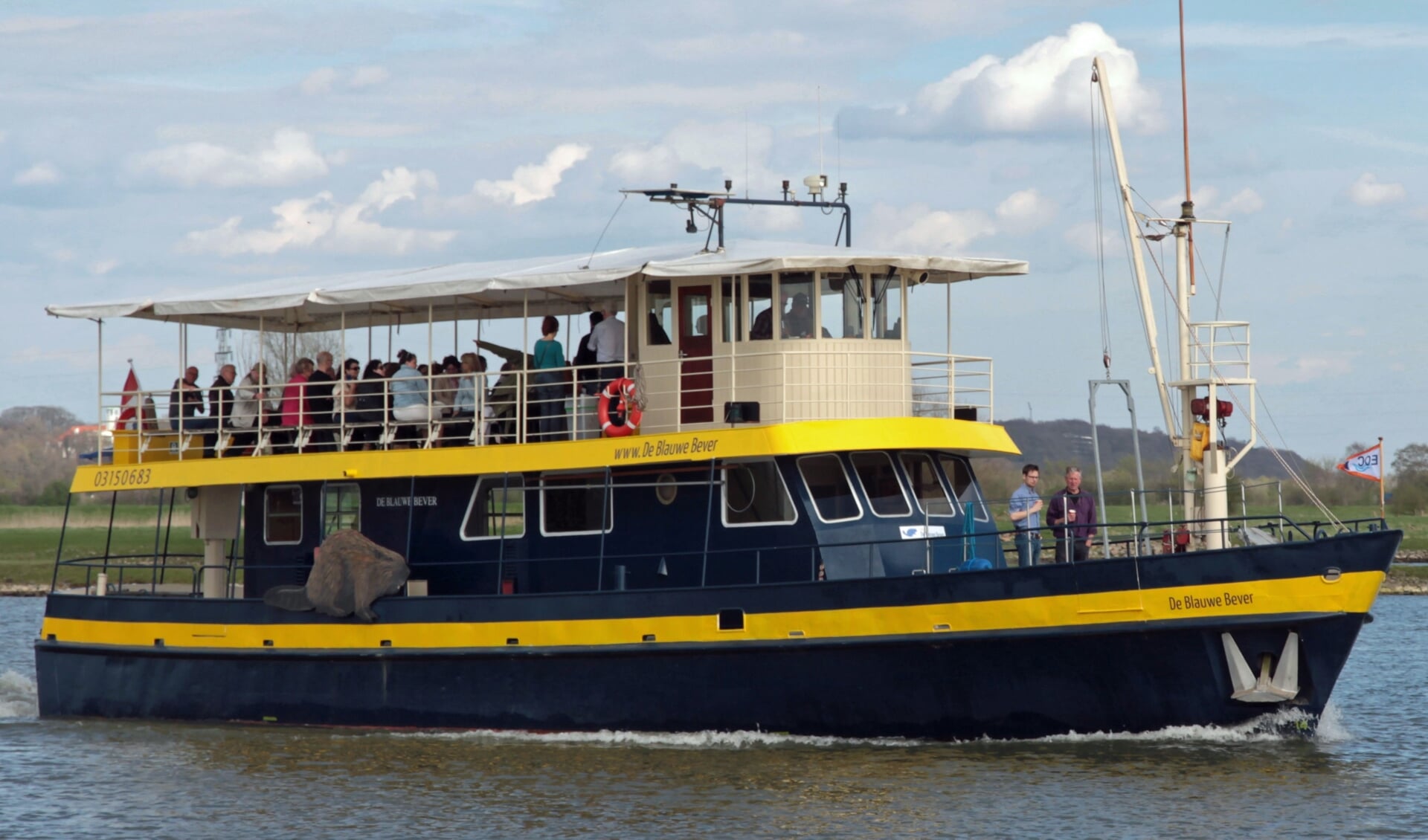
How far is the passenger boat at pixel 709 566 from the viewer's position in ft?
47.4

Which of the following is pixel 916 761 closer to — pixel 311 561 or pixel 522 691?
pixel 522 691

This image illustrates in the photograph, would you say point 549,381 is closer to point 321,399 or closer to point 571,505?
point 571,505

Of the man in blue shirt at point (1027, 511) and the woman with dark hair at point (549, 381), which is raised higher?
the woman with dark hair at point (549, 381)

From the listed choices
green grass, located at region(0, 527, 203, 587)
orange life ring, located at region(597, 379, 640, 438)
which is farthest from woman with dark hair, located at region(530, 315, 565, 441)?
green grass, located at region(0, 527, 203, 587)

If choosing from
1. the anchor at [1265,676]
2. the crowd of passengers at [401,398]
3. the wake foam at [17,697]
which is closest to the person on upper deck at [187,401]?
the crowd of passengers at [401,398]

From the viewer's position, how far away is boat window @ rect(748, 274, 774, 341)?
648 inches

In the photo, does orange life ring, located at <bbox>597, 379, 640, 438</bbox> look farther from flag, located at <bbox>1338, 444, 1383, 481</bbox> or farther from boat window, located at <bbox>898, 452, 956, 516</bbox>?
flag, located at <bbox>1338, 444, 1383, 481</bbox>

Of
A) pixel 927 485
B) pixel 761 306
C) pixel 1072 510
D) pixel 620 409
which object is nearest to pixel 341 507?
pixel 620 409

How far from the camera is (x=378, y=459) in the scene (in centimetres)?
1739

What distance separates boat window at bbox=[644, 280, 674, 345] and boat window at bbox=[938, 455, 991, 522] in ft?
10.4

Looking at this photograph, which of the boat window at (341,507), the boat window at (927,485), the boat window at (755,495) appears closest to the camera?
the boat window at (755,495)

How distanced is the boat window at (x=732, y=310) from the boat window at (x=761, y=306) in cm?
12

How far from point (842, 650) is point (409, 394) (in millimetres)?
5621

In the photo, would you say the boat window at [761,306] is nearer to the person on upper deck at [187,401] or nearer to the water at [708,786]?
the water at [708,786]
